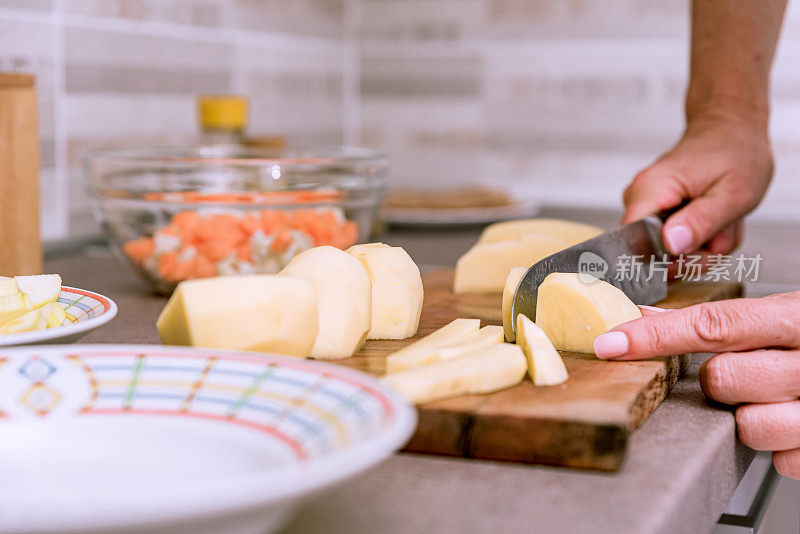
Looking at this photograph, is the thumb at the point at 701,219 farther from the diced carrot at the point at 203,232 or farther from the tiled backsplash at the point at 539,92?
the tiled backsplash at the point at 539,92

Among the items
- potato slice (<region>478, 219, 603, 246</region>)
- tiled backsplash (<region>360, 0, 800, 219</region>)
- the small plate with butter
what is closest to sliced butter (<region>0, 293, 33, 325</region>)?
the small plate with butter

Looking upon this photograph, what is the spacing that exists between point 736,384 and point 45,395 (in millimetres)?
473

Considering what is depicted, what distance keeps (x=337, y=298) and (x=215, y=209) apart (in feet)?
1.19

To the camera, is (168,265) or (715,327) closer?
(715,327)

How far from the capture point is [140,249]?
3.51 feet

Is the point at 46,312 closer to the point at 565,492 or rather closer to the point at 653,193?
the point at 565,492

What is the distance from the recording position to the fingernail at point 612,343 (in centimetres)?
72

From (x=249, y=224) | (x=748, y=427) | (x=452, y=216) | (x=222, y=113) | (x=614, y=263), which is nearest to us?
(x=748, y=427)

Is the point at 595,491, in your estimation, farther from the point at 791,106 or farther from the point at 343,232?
the point at 791,106

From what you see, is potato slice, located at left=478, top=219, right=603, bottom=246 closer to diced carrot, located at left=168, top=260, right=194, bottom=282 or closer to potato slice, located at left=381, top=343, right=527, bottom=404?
diced carrot, located at left=168, top=260, right=194, bottom=282

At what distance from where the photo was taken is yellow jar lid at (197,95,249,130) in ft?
4.88

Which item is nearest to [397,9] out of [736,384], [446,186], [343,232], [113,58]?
[446,186]

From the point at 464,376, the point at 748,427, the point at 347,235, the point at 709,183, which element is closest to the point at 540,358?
the point at 464,376

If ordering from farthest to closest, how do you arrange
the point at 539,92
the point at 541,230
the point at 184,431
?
the point at 539,92 < the point at 541,230 < the point at 184,431
